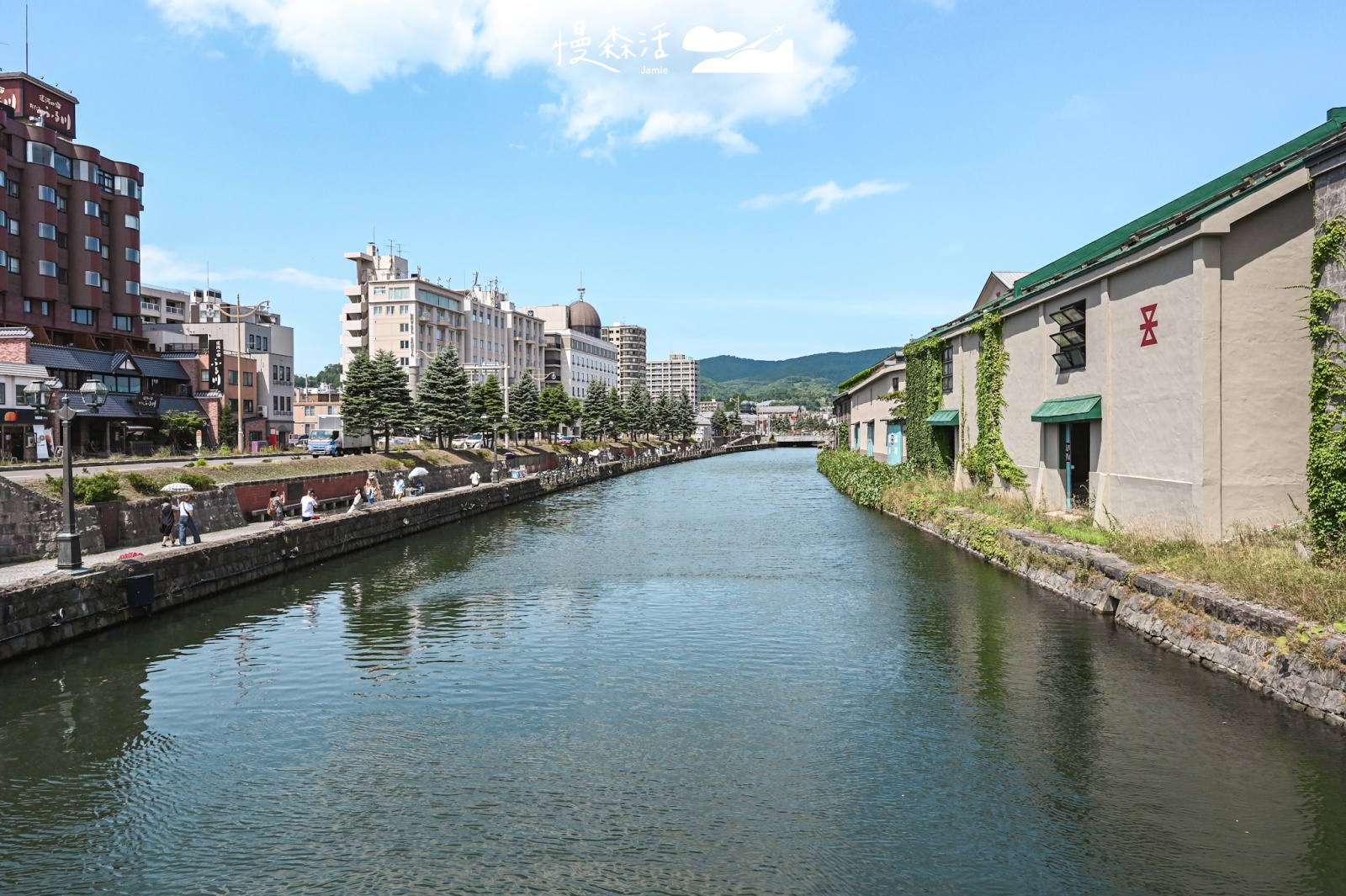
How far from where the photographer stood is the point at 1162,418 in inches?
921

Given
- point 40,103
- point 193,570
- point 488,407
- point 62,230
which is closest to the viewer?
point 193,570

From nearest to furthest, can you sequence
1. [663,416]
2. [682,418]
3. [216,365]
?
[216,365] < [663,416] < [682,418]

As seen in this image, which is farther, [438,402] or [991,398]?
[438,402]

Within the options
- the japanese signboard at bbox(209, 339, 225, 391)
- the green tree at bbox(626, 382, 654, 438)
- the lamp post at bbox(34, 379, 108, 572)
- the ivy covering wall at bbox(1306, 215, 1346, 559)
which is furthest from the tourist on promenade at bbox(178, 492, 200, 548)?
the green tree at bbox(626, 382, 654, 438)

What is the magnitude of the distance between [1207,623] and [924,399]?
3387cm

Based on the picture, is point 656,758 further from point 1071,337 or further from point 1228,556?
point 1071,337

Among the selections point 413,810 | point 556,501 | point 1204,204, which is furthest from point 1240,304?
point 556,501

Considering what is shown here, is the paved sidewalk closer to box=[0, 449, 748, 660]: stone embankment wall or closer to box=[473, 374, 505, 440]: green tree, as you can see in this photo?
box=[0, 449, 748, 660]: stone embankment wall

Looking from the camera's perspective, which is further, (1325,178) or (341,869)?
(1325,178)

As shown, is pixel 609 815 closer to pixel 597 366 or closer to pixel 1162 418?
pixel 1162 418

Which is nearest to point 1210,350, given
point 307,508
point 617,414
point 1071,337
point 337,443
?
point 1071,337

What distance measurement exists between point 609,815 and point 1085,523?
21.4 m

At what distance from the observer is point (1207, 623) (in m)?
17.3

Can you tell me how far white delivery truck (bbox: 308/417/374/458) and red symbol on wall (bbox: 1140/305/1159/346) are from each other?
166 feet
